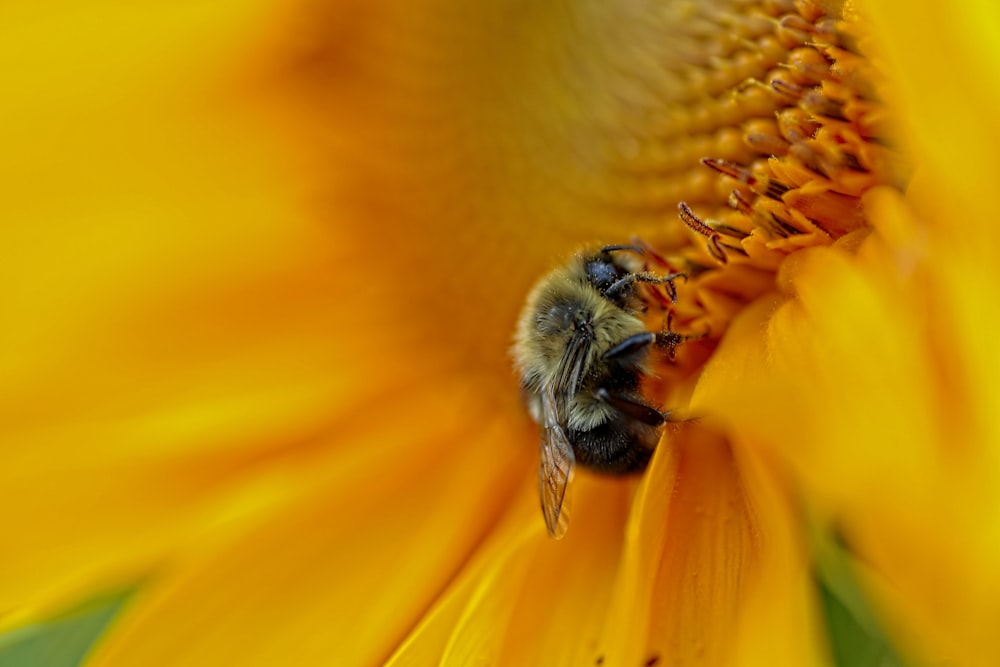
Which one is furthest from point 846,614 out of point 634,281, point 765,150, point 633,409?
point 765,150

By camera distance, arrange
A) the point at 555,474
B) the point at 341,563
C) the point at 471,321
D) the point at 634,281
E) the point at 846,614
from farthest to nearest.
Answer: the point at 471,321, the point at 341,563, the point at 634,281, the point at 555,474, the point at 846,614

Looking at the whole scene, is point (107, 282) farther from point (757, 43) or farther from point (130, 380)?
point (757, 43)

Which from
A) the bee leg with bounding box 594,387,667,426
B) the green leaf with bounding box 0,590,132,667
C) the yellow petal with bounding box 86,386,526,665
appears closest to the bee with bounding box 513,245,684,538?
the bee leg with bounding box 594,387,667,426

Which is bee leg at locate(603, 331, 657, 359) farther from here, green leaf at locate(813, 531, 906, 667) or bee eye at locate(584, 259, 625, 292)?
green leaf at locate(813, 531, 906, 667)

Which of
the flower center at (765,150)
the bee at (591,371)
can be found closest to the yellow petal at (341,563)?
the bee at (591,371)

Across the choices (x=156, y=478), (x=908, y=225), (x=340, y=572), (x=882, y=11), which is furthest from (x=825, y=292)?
(x=156, y=478)

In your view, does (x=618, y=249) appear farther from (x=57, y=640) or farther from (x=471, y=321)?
(x=57, y=640)
